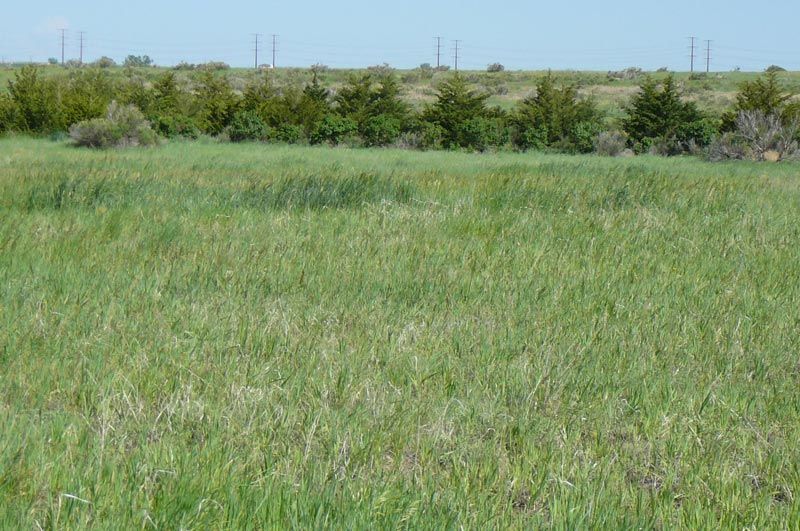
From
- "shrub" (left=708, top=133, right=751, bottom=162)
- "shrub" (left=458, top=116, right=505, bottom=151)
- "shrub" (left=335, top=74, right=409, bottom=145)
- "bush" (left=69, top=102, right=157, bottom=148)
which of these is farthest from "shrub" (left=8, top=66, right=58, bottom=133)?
"shrub" (left=708, top=133, right=751, bottom=162)

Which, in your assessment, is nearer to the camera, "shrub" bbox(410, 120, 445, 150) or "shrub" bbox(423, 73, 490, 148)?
"shrub" bbox(410, 120, 445, 150)

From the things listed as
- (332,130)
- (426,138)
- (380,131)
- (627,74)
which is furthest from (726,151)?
(627,74)

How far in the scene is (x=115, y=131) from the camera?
22672 millimetres

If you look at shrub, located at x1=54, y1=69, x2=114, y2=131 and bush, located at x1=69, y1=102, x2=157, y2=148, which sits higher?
shrub, located at x1=54, y1=69, x2=114, y2=131

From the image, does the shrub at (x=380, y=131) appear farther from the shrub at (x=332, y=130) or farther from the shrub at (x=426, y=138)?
the shrub at (x=332, y=130)

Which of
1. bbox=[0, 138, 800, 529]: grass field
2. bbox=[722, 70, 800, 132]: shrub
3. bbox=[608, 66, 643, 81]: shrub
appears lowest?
bbox=[0, 138, 800, 529]: grass field

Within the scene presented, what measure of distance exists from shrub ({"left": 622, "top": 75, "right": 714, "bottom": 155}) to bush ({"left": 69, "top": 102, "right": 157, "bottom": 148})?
53.3 feet

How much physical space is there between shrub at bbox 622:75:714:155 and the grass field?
889 inches

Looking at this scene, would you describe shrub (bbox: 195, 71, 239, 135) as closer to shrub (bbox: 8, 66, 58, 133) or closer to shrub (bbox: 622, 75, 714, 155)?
shrub (bbox: 8, 66, 58, 133)

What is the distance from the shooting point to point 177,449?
3.11 m

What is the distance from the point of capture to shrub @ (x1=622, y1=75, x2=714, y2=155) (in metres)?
29.8

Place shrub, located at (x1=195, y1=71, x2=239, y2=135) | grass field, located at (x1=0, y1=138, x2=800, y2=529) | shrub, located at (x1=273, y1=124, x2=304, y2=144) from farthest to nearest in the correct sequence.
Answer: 1. shrub, located at (x1=195, y1=71, x2=239, y2=135)
2. shrub, located at (x1=273, y1=124, x2=304, y2=144)
3. grass field, located at (x1=0, y1=138, x2=800, y2=529)

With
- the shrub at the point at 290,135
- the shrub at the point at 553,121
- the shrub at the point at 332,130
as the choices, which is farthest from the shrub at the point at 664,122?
the shrub at the point at 290,135

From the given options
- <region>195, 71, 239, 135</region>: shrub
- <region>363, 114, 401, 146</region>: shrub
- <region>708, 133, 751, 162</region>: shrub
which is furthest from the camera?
<region>195, 71, 239, 135</region>: shrub
